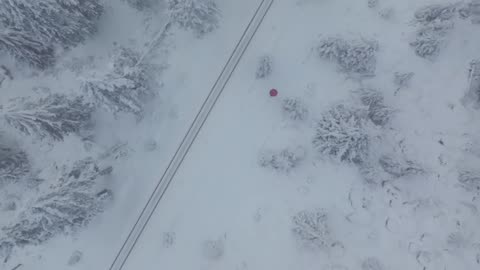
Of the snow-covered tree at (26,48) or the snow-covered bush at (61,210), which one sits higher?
the snow-covered tree at (26,48)

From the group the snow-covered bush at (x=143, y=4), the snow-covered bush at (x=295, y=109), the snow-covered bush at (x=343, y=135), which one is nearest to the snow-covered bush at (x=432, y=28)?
the snow-covered bush at (x=343, y=135)

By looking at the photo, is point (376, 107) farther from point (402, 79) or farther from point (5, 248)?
point (5, 248)

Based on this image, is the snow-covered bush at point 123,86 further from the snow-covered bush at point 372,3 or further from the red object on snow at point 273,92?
the snow-covered bush at point 372,3

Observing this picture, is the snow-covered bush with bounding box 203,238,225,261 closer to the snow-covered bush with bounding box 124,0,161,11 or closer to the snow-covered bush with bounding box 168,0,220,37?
the snow-covered bush with bounding box 168,0,220,37

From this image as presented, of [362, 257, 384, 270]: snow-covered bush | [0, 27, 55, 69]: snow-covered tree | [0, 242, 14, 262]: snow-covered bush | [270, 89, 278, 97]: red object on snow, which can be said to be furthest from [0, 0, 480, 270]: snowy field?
[0, 27, 55, 69]: snow-covered tree

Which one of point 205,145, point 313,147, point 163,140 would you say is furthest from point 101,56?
point 313,147

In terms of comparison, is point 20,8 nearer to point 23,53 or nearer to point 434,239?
point 23,53

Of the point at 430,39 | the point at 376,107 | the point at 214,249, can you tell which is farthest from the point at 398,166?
the point at 214,249
